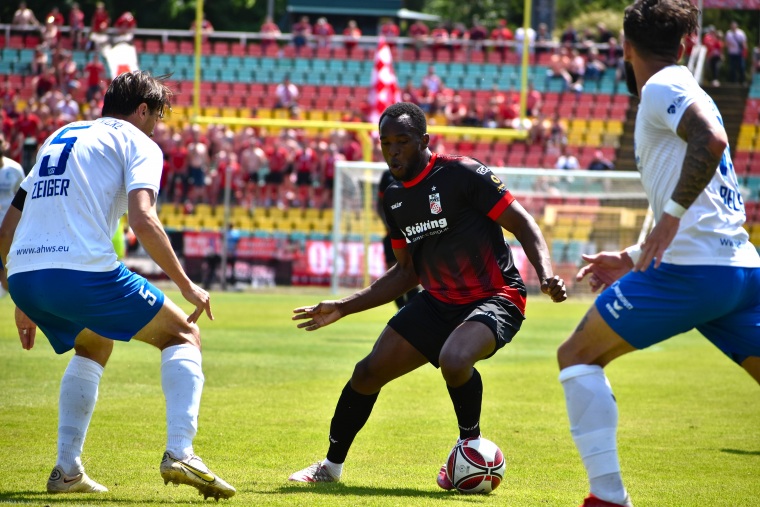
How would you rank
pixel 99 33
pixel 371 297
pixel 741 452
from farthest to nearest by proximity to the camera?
pixel 99 33 < pixel 741 452 < pixel 371 297

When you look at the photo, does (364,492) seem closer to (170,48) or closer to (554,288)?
(554,288)

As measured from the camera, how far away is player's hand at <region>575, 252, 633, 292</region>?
510cm

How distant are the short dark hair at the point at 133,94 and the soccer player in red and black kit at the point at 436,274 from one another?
4.41 feet

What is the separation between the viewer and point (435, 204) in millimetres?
6371

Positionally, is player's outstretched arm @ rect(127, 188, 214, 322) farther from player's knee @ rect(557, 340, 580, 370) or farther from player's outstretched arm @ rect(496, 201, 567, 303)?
player's outstretched arm @ rect(496, 201, 567, 303)

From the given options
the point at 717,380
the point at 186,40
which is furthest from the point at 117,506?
the point at 186,40

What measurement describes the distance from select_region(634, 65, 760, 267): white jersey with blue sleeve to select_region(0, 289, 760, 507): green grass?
1.71 m

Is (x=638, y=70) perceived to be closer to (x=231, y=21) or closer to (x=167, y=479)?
(x=167, y=479)

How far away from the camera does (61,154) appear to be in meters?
5.41

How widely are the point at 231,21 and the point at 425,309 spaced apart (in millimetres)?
50426

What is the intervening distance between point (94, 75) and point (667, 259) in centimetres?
2984

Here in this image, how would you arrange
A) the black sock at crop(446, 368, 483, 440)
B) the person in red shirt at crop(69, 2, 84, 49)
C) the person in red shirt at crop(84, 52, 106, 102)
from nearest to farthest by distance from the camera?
the black sock at crop(446, 368, 483, 440) < the person in red shirt at crop(84, 52, 106, 102) < the person in red shirt at crop(69, 2, 84, 49)

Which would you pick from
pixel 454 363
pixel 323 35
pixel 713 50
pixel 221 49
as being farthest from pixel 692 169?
pixel 221 49

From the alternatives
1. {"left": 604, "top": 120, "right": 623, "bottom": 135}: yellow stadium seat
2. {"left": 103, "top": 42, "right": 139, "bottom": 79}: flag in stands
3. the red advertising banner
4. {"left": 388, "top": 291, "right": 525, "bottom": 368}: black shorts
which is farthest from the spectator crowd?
{"left": 388, "top": 291, "right": 525, "bottom": 368}: black shorts
